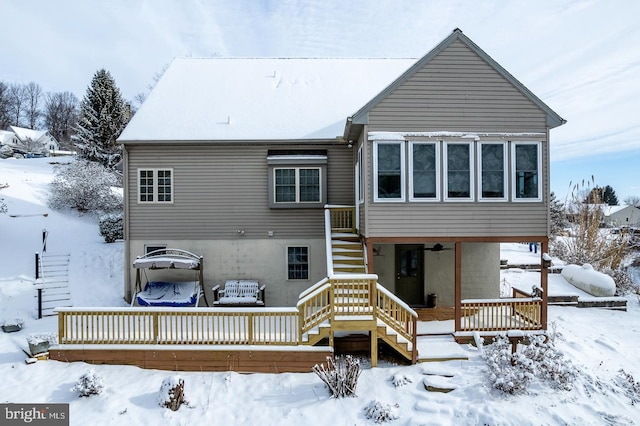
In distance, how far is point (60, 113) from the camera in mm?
68000

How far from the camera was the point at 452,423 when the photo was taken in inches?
261

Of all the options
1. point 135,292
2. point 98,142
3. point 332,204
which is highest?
point 98,142

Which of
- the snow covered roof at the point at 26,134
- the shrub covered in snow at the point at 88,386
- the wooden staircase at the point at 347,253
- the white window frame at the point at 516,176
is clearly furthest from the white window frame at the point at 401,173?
the snow covered roof at the point at 26,134

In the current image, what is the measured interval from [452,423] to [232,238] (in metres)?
8.88

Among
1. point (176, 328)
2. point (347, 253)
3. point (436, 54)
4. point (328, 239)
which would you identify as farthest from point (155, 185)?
point (436, 54)

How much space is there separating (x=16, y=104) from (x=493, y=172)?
9132 centimetres

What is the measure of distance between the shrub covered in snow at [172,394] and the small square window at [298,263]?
19.9 feet

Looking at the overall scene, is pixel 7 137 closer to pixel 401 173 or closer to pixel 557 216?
pixel 401 173

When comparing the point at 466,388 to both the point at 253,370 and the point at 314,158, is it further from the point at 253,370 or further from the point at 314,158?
the point at 314,158

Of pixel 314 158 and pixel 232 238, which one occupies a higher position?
pixel 314 158

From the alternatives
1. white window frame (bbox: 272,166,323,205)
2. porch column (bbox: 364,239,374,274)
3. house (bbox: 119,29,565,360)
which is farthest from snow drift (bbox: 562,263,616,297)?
white window frame (bbox: 272,166,323,205)

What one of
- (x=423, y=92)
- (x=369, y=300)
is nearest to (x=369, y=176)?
(x=423, y=92)

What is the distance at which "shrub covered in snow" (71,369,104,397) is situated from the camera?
Result: 7.25m

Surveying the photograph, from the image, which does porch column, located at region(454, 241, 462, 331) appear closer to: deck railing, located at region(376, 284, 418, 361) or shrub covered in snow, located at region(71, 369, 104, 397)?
deck railing, located at region(376, 284, 418, 361)
